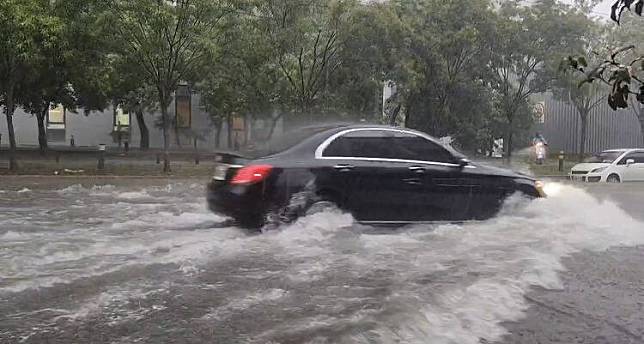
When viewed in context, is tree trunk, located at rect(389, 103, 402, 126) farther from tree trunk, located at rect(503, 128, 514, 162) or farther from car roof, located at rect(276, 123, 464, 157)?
car roof, located at rect(276, 123, 464, 157)

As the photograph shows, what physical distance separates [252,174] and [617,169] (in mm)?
17087

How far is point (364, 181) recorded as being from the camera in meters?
8.30

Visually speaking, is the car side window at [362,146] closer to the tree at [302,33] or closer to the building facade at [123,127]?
the tree at [302,33]

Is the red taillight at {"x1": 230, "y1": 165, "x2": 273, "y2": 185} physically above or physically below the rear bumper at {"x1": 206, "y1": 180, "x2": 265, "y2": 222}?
above

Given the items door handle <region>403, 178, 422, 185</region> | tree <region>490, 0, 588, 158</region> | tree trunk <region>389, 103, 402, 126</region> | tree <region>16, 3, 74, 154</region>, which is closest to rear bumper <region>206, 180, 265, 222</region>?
door handle <region>403, 178, 422, 185</region>

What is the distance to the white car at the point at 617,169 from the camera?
2131cm

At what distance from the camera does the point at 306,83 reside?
74.6ft

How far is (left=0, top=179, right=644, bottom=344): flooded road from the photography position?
15.2 ft

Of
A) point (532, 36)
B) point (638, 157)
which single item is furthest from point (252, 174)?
point (532, 36)

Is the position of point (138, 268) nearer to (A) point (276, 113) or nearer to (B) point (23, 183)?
(B) point (23, 183)

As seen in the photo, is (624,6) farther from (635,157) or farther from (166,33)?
(635,157)

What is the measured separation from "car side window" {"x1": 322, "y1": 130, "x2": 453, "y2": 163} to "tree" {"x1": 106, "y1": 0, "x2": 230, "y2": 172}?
1125 cm

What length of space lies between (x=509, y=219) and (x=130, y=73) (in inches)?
640

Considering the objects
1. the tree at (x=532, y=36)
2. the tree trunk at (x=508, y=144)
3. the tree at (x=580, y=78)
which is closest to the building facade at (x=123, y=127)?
the tree trunk at (x=508, y=144)
